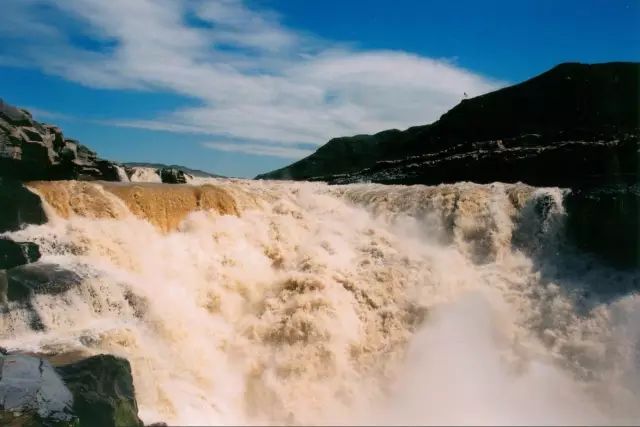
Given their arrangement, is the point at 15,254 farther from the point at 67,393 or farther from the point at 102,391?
the point at 102,391

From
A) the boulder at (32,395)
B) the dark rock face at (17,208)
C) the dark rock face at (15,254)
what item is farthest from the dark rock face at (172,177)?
the boulder at (32,395)

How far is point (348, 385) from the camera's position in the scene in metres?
11.9

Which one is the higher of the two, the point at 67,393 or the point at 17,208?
the point at 17,208

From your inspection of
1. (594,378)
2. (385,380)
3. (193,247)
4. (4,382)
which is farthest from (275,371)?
(594,378)

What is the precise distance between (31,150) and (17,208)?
2.14 metres

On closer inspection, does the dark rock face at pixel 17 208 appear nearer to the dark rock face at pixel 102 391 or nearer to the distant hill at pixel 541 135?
the dark rock face at pixel 102 391

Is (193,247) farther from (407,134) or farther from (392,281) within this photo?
(407,134)

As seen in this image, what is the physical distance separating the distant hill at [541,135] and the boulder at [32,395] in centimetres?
1733

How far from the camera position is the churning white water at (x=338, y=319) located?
10758 millimetres

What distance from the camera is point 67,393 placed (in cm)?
823

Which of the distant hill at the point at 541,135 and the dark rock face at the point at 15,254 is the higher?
the distant hill at the point at 541,135

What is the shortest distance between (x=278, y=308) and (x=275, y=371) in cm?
167

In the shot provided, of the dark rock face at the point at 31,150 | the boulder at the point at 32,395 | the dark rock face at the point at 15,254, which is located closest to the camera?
the boulder at the point at 32,395

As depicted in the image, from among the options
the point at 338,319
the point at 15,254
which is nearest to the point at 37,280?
the point at 15,254
